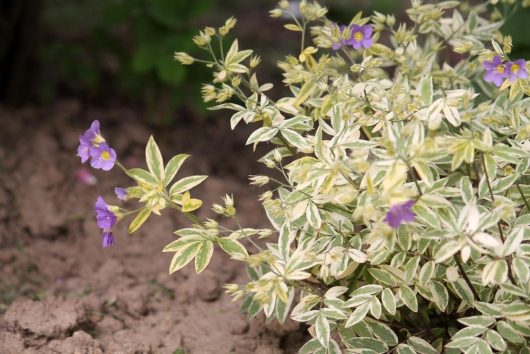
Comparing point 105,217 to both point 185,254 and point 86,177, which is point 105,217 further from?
point 86,177

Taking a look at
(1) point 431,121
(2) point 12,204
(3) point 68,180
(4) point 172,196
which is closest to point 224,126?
(3) point 68,180

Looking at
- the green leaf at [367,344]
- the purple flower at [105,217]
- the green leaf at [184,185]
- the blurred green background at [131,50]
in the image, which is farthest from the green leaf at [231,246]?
the blurred green background at [131,50]

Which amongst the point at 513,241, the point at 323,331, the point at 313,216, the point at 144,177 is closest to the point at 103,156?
the point at 144,177

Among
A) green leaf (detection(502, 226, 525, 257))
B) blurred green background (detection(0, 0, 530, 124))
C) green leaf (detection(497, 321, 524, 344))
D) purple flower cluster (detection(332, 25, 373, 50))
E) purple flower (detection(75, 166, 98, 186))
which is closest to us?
green leaf (detection(502, 226, 525, 257))

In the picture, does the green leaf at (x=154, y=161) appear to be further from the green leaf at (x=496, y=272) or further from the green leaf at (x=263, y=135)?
the green leaf at (x=496, y=272)

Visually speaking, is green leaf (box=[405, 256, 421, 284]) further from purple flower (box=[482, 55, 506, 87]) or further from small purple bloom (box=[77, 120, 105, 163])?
small purple bloom (box=[77, 120, 105, 163])

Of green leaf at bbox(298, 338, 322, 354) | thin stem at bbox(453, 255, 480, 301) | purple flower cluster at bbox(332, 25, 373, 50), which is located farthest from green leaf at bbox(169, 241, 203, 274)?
purple flower cluster at bbox(332, 25, 373, 50)

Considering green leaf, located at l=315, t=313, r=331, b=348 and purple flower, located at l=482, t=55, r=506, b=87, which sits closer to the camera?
green leaf, located at l=315, t=313, r=331, b=348

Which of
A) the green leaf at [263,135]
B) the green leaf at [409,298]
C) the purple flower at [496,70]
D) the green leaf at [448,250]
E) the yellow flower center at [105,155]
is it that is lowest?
the green leaf at [409,298]
